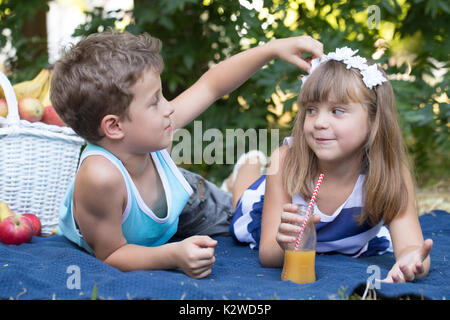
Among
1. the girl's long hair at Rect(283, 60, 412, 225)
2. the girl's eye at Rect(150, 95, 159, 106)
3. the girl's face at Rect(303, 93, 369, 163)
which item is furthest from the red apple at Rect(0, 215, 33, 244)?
the girl's face at Rect(303, 93, 369, 163)

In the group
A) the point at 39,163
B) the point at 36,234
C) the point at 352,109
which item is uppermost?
the point at 352,109

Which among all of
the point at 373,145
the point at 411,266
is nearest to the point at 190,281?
the point at 411,266

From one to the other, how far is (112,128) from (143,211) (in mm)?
324

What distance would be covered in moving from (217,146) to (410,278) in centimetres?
218

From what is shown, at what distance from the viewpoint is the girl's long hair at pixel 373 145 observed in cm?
181

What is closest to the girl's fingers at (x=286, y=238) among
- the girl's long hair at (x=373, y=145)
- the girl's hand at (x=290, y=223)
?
the girl's hand at (x=290, y=223)

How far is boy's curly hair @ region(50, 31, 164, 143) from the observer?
1.75 meters

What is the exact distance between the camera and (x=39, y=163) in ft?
8.30

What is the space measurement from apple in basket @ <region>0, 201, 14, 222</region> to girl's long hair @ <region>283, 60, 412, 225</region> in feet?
4.24

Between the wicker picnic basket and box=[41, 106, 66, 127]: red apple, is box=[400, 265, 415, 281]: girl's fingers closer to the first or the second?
Result: the wicker picnic basket

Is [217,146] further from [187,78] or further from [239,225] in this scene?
[239,225]

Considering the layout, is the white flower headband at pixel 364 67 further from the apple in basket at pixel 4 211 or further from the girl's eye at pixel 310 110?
the apple in basket at pixel 4 211
